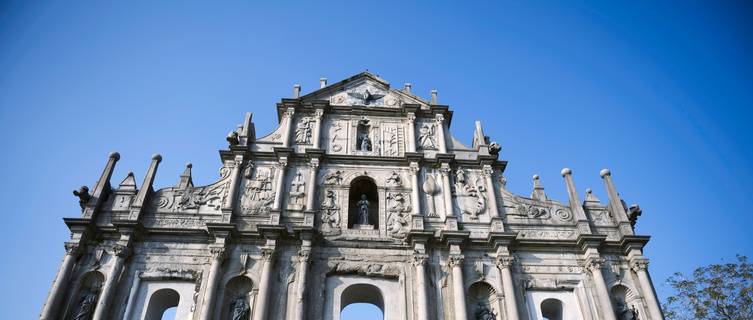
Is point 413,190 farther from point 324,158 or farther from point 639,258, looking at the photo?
point 639,258

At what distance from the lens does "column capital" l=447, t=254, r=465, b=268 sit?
12.8 meters

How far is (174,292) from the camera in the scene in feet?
41.1

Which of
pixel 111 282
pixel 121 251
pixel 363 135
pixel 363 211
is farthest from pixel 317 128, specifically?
pixel 111 282

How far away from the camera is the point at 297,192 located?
14562 millimetres

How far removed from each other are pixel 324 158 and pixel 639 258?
29.3 ft

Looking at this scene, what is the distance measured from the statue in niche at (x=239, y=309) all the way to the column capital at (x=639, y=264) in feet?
31.5

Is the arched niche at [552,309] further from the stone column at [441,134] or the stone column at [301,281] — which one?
the stone column at [301,281]

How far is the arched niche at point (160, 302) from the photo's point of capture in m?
12.3

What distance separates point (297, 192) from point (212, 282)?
3523 millimetres

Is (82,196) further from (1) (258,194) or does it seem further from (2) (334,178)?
(2) (334,178)

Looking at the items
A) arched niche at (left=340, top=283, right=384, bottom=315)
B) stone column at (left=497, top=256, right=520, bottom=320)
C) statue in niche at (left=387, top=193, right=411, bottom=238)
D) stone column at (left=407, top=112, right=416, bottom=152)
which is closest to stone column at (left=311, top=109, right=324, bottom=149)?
stone column at (left=407, top=112, right=416, bottom=152)

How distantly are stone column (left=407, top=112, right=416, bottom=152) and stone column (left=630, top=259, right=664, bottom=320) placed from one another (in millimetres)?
6766

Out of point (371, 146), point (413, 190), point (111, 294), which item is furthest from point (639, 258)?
point (111, 294)

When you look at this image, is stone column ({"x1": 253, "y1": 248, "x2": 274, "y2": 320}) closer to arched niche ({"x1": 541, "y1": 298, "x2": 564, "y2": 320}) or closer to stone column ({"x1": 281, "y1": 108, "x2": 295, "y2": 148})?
stone column ({"x1": 281, "y1": 108, "x2": 295, "y2": 148})
